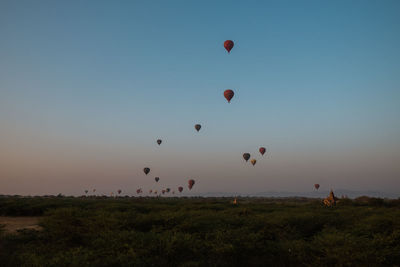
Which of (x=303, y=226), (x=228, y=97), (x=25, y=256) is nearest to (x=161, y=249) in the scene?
(x=25, y=256)

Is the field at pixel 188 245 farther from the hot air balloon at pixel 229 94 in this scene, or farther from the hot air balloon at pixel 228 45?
the hot air balloon at pixel 228 45

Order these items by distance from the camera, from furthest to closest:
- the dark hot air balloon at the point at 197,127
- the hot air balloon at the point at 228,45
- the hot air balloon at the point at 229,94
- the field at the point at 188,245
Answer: the dark hot air balloon at the point at 197,127
the hot air balloon at the point at 229,94
the hot air balloon at the point at 228,45
the field at the point at 188,245

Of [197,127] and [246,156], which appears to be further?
[246,156]

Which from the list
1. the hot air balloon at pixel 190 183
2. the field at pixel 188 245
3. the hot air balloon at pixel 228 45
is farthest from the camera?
the hot air balloon at pixel 190 183

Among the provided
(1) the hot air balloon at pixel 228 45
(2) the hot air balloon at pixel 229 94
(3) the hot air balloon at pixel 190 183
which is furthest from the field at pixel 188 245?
(3) the hot air balloon at pixel 190 183

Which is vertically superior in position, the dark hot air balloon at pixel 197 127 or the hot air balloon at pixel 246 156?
the dark hot air balloon at pixel 197 127

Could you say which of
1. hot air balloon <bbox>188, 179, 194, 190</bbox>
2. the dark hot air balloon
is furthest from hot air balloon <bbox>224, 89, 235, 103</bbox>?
hot air balloon <bbox>188, 179, 194, 190</bbox>

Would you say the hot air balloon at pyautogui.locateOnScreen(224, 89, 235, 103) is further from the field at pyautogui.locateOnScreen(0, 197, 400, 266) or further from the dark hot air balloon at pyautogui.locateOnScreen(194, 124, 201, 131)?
the field at pyautogui.locateOnScreen(0, 197, 400, 266)

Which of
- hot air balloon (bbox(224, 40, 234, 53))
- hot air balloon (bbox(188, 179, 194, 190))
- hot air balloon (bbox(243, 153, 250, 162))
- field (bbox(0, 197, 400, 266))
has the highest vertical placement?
hot air balloon (bbox(224, 40, 234, 53))

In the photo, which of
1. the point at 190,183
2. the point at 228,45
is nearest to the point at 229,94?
the point at 228,45

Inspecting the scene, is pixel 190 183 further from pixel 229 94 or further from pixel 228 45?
pixel 228 45

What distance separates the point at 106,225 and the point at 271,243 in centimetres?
916

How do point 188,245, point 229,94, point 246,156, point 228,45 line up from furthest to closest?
point 246,156 → point 229,94 → point 228,45 → point 188,245

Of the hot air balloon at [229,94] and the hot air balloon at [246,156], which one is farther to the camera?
the hot air balloon at [246,156]
